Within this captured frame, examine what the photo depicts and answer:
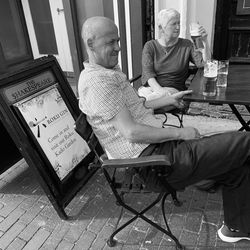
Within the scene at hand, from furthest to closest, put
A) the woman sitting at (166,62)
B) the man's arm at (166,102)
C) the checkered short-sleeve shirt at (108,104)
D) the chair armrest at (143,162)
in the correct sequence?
1. the woman sitting at (166,62)
2. the man's arm at (166,102)
3. the checkered short-sleeve shirt at (108,104)
4. the chair armrest at (143,162)

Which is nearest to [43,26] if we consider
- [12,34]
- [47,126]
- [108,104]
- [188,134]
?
[12,34]

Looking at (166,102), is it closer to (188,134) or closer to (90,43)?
(188,134)

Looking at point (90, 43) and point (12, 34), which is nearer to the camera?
point (90, 43)

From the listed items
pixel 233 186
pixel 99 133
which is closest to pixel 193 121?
pixel 233 186

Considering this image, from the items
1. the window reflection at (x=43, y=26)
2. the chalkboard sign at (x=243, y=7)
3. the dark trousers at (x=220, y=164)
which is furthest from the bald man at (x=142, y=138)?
the window reflection at (x=43, y=26)

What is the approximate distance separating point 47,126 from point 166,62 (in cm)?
153

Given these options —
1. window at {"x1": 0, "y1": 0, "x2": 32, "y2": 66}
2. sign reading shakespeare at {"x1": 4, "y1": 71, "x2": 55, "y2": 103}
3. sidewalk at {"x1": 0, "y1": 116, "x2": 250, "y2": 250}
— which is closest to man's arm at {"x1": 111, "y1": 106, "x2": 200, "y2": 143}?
sidewalk at {"x1": 0, "y1": 116, "x2": 250, "y2": 250}

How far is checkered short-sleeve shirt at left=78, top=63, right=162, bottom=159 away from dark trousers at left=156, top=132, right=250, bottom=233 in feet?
0.78

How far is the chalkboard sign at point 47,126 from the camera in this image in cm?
206

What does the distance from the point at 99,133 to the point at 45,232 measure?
1.02m

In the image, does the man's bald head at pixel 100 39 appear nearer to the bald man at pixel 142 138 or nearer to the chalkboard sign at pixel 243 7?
the bald man at pixel 142 138

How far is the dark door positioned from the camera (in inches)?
143

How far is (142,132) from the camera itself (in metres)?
1.71

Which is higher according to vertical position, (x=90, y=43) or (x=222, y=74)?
(x=90, y=43)
